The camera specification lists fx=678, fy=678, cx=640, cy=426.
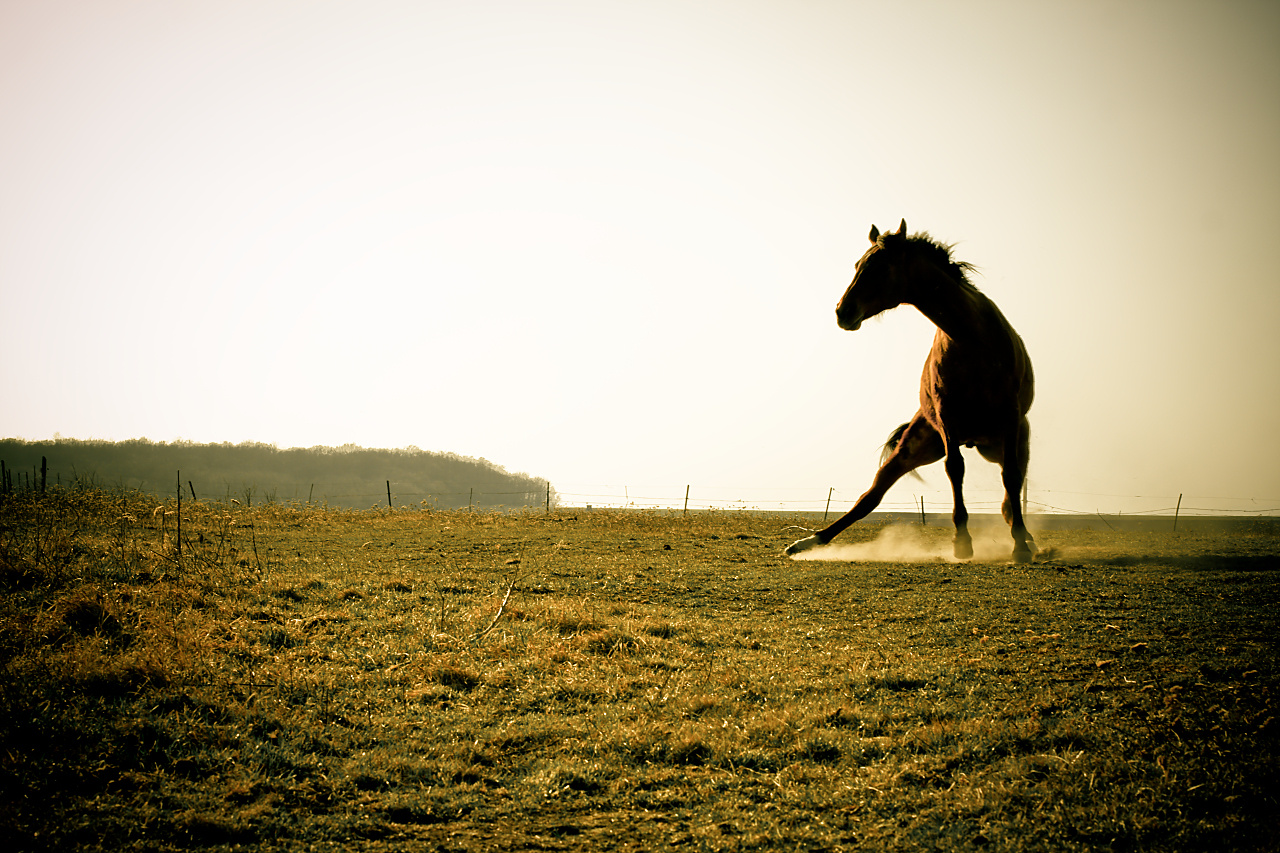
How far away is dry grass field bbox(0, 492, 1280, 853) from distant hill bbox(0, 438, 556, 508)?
77.8 meters

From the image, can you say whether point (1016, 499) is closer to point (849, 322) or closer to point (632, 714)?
point (849, 322)

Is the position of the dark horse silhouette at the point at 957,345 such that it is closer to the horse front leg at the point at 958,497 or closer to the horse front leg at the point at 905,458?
the horse front leg at the point at 958,497

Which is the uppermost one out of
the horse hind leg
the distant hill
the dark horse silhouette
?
the dark horse silhouette

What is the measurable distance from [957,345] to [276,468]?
116 metres

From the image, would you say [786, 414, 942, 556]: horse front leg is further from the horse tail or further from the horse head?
the horse head

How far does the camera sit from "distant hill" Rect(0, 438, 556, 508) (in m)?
92.1

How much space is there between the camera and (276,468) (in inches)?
4247

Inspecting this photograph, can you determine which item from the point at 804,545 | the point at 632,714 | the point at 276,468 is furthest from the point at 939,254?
the point at 276,468

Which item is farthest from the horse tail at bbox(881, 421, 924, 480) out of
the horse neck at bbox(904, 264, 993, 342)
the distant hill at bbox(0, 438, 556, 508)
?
the distant hill at bbox(0, 438, 556, 508)

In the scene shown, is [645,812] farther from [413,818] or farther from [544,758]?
[413,818]

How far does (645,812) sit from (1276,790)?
9.09ft

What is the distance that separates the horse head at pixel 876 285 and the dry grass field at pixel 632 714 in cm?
412

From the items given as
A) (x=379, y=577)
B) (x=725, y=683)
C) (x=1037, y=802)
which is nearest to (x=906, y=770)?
(x=1037, y=802)

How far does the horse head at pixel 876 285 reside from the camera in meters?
10.0
